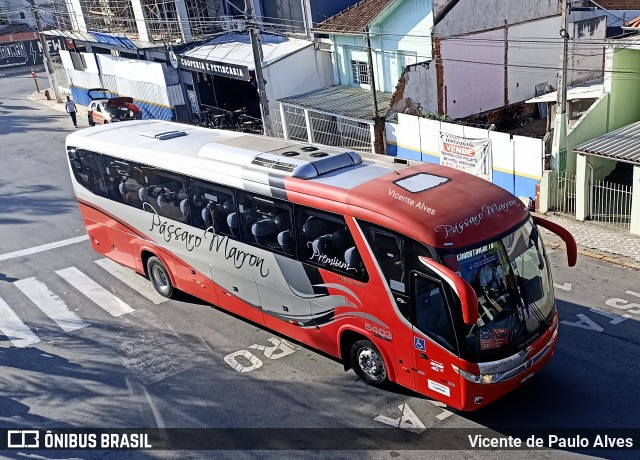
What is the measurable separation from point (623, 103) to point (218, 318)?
13118 mm

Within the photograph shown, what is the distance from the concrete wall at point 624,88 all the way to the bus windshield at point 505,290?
10.9 metres

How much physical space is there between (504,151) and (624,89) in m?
3.95

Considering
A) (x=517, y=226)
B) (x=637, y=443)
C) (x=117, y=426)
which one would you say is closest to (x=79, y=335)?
(x=117, y=426)

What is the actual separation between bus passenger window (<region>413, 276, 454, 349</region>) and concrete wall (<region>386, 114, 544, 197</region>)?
9881 millimetres

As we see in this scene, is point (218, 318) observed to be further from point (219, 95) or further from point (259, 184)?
point (219, 95)

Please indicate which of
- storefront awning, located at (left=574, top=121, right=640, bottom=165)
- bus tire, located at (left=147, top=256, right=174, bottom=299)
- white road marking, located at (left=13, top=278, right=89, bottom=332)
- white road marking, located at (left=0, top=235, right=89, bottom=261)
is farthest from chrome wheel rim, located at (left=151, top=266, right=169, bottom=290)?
storefront awning, located at (left=574, top=121, right=640, bottom=165)

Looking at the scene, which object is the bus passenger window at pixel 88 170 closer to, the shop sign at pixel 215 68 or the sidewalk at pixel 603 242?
the sidewalk at pixel 603 242

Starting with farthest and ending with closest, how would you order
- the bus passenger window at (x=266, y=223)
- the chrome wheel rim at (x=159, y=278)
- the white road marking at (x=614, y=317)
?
1. the chrome wheel rim at (x=159, y=278)
2. the white road marking at (x=614, y=317)
3. the bus passenger window at (x=266, y=223)

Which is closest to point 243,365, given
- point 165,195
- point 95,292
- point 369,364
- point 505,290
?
point 369,364

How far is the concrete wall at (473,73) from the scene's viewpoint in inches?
940

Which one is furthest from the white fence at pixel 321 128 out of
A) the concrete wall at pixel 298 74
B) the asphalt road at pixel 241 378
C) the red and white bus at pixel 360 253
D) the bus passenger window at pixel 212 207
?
the bus passenger window at pixel 212 207

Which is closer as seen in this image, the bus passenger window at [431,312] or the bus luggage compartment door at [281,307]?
the bus passenger window at [431,312]

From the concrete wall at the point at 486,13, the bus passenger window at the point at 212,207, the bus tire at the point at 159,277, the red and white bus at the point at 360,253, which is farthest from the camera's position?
the concrete wall at the point at 486,13

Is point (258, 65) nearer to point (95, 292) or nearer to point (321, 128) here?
point (321, 128)
